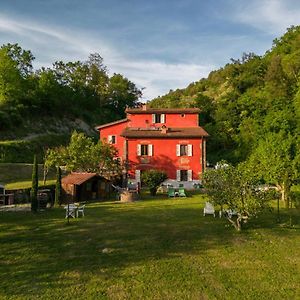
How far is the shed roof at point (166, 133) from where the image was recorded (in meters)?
34.8

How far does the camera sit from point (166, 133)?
116ft

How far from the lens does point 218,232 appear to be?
638 inches

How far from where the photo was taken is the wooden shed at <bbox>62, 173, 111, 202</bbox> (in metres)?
25.7

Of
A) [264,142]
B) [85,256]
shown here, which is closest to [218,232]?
[85,256]

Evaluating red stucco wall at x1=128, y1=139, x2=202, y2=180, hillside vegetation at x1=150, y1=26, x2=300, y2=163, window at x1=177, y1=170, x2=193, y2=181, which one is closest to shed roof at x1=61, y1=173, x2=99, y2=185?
red stucco wall at x1=128, y1=139, x2=202, y2=180

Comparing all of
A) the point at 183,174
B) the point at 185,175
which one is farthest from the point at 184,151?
Answer: the point at 185,175

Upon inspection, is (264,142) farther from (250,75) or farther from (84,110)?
(250,75)

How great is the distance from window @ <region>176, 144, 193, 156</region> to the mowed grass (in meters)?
16.0

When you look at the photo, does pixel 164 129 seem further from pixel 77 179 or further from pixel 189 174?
pixel 77 179

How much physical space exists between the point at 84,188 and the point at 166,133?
475 inches

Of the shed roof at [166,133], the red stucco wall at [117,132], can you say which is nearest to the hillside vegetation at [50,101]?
the red stucco wall at [117,132]

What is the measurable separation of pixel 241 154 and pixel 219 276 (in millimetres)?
36838

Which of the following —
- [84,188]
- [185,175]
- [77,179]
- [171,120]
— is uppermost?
[171,120]

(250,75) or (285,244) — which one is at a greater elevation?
(250,75)
